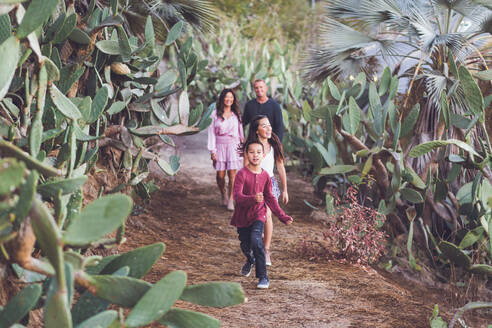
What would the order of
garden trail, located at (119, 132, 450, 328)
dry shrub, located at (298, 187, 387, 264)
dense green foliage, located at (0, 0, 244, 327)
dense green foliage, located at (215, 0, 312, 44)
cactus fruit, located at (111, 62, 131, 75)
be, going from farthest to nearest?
1. dense green foliage, located at (215, 0, 312, 44)
2. dry shrub, located at (298, 187, 387, 264)
3. cactus fruit, located at (111, 62, 131, 75)
4. garden trail, located at (119, 132, 450, 328)
5. dense green foliage, located at (0, 0, 244, 327)

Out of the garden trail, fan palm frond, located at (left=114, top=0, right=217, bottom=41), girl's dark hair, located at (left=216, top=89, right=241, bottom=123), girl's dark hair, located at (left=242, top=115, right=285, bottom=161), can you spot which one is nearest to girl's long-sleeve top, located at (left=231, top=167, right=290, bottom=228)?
girl's dark hair, located at (left=242, top=115, right=285, bottom=161)

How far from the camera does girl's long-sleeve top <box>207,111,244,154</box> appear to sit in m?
7.33

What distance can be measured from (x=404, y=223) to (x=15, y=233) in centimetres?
541

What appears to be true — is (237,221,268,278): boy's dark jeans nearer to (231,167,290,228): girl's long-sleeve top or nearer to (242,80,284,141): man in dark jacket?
(231,167,290,228): girl's long-sleeve top

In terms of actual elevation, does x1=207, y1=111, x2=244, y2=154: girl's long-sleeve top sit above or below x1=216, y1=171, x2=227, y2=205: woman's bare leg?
above

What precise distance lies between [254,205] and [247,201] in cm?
10

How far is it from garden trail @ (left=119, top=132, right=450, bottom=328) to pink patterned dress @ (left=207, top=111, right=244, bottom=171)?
0.68 m

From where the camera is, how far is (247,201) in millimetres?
4508

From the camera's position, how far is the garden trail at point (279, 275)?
4.06 metres

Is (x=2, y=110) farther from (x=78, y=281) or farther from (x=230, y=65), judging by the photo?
(x=230, y=65)

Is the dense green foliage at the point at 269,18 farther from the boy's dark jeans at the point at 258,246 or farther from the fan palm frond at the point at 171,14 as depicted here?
the boy's dark jeans at the point at 258,246

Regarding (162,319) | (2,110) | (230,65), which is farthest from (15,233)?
(230,65)

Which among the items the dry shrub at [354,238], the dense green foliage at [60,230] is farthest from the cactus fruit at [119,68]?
the dry shrub at [354,238]

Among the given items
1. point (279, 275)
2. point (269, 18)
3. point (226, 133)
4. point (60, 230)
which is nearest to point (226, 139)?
point (226, 133)
